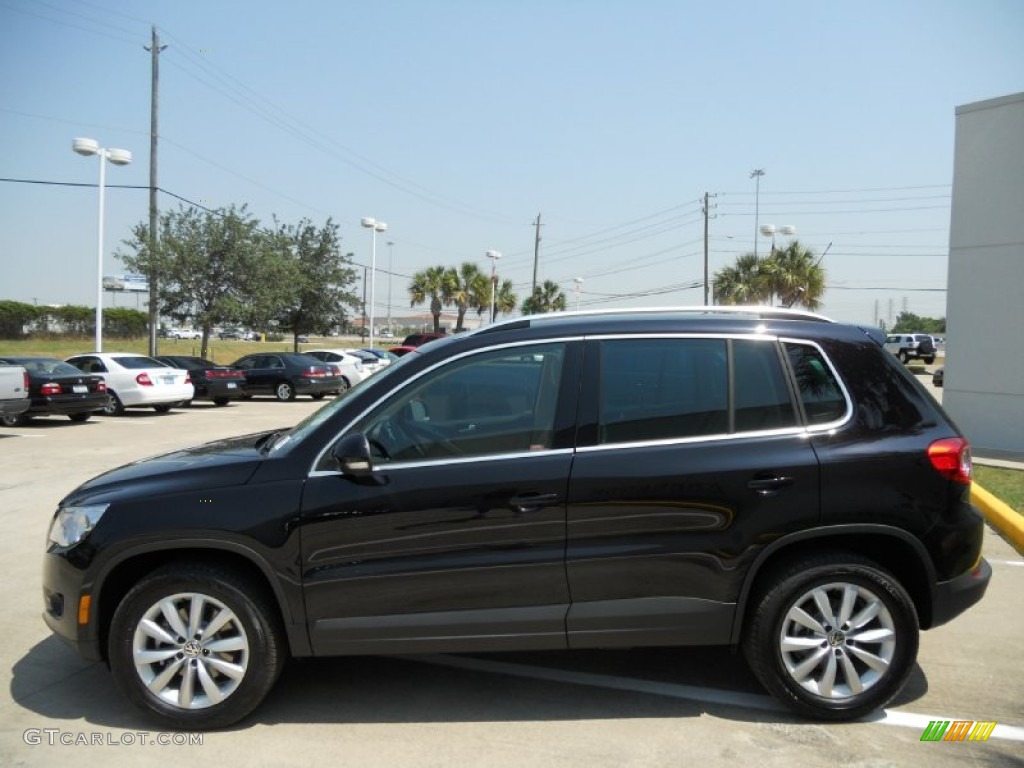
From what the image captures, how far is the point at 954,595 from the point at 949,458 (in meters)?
0.65

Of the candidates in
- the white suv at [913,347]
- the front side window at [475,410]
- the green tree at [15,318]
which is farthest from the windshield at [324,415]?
the green tree at [15,318]

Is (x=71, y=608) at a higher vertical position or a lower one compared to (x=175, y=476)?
lower

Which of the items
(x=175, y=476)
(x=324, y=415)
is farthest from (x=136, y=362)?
(x=324, y=415)

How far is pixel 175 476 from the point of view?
3.73m

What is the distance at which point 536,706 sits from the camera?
3.86 meters

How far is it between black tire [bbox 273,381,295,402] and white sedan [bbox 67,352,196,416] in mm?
4339

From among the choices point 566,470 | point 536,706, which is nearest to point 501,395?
point 566,470

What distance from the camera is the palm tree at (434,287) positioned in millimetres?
55906

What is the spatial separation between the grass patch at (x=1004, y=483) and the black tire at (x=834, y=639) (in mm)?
4832

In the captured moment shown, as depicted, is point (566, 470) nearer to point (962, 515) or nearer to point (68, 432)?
point (962, 515)

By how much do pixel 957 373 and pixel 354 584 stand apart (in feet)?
37.2

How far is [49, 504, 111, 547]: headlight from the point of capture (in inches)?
145

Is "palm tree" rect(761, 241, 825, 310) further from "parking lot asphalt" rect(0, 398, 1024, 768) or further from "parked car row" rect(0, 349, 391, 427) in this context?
"parking lot asphalt" rect(0, 398, 1024, 768)

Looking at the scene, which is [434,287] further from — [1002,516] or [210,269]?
[1002,516]
